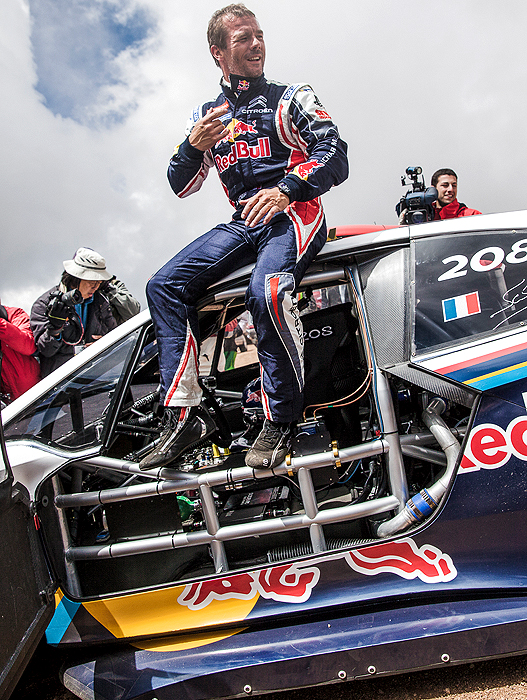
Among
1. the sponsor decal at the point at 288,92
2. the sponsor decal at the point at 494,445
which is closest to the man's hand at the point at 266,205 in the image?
the sponsor decal at the point at 288,92

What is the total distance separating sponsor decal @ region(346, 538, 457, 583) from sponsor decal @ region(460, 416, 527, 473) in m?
0.37

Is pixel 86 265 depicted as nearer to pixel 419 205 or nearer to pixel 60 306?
pixel 60 306

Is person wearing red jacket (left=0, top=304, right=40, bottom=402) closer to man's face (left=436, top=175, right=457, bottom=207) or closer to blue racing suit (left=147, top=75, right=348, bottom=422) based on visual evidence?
blue racing suit (left=147, top=75, right=348, bottom=422)

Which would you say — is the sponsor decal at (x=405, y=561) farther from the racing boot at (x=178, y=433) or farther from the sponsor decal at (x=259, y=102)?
the sponsor decal at (x=259, y=102)

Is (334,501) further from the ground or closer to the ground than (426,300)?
closer to the ground

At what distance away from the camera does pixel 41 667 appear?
2.31m

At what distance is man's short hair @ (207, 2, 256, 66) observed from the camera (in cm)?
238

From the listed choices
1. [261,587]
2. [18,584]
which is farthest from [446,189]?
[18,584]

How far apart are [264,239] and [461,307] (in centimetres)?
94

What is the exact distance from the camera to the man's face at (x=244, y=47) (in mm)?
2357

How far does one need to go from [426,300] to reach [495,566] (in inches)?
43.9

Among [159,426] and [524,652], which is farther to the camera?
[159,426]

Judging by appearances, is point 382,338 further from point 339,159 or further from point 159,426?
point 159,426

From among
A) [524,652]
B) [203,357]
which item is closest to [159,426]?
[203,357]
